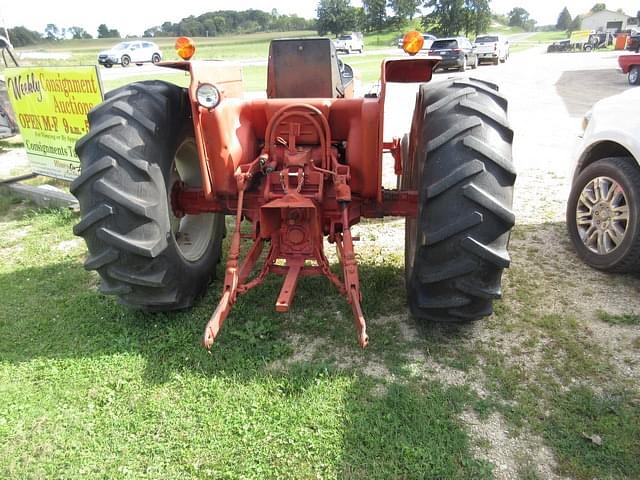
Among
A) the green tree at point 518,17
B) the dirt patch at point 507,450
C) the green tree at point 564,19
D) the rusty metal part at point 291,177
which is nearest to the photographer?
the dirt patch at point 507,450

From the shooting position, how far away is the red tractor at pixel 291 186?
2.91 meters

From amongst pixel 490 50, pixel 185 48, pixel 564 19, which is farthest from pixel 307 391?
pixel 564 19

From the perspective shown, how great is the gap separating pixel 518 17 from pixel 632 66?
149 metres

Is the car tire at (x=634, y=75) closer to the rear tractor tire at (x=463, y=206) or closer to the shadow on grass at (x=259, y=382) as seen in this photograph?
the shadow on grass at (x=259, y=382)

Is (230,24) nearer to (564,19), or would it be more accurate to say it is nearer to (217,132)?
(564,19)

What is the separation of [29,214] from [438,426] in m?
5.94

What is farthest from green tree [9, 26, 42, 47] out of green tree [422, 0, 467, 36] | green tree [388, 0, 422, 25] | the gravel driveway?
the gravel driveway

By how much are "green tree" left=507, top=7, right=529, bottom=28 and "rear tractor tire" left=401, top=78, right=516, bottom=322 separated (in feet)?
545

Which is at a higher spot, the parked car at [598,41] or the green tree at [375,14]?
the green tree at [375,14]

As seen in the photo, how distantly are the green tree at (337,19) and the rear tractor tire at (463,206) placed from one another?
A: 243 feet

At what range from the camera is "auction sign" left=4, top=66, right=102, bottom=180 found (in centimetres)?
618

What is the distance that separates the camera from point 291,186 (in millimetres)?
3393

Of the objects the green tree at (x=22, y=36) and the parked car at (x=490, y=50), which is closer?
the parked car at (x=490, y=50)

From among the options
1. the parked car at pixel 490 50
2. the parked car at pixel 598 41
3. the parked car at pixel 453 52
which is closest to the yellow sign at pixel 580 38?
the parked car at pixel 598 41
